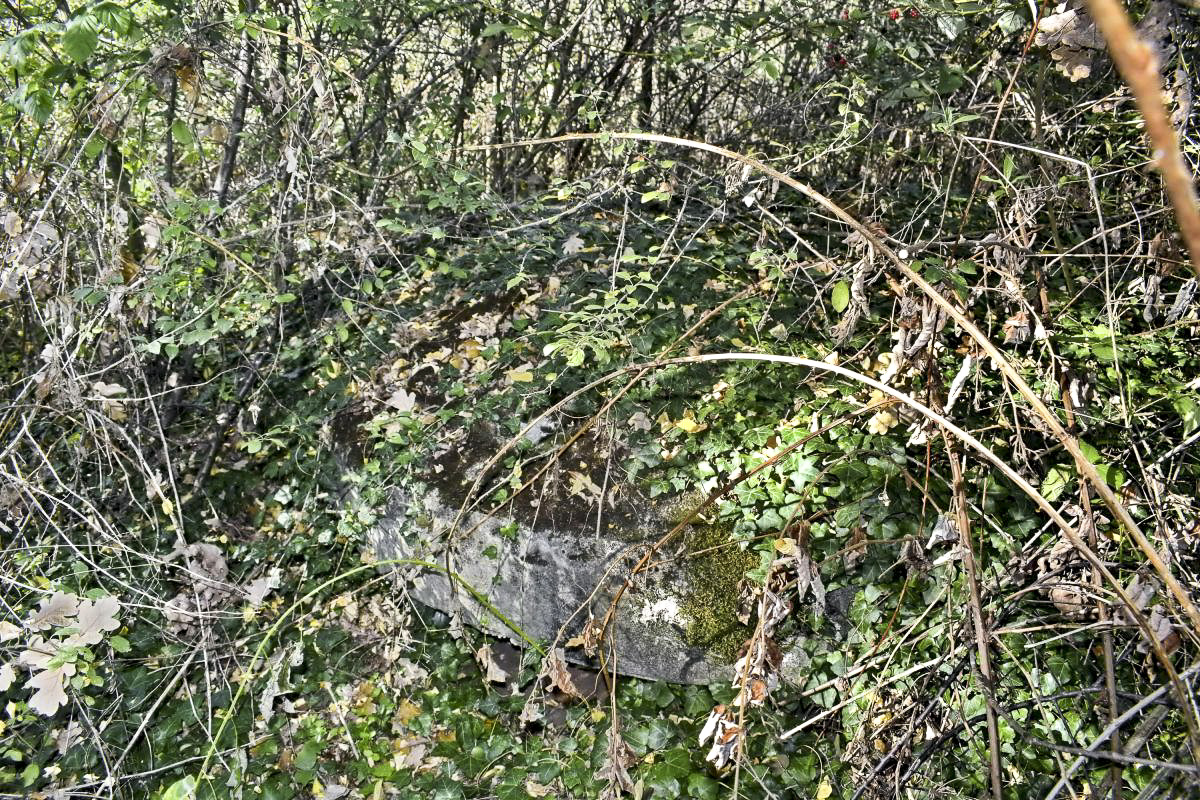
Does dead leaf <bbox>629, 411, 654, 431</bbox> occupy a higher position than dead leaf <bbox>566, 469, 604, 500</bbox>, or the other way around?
A: dead leaf <bbox>629, 411, 654, 431</bbox>

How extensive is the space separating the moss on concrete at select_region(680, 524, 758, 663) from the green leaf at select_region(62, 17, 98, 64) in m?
2.66

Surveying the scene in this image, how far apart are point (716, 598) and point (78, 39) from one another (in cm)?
289

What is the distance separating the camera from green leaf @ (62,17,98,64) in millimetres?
2434

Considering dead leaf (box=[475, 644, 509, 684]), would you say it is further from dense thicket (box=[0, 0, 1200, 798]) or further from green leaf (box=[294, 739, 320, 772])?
green leaf (box=[294, 739, 320, 772])

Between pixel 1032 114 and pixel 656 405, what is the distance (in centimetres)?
185

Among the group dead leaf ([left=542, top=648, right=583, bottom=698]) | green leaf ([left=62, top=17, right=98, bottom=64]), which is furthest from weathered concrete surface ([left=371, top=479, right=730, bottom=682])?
green leaf ([left=62, top=17, right=98, bottom=64])

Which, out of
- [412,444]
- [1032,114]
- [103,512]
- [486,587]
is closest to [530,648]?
[486,587]

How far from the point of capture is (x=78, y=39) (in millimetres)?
2455

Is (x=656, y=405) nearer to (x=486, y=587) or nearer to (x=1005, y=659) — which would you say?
(x=486, y=587)

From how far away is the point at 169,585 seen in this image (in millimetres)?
4027

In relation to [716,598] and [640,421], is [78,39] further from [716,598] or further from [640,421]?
[716,598]

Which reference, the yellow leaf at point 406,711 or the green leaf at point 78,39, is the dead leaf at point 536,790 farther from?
the green leaf at point 78,39

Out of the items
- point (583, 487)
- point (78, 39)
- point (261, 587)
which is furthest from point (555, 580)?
point (78, 39)

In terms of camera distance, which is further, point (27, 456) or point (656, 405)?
point (27, 456)
